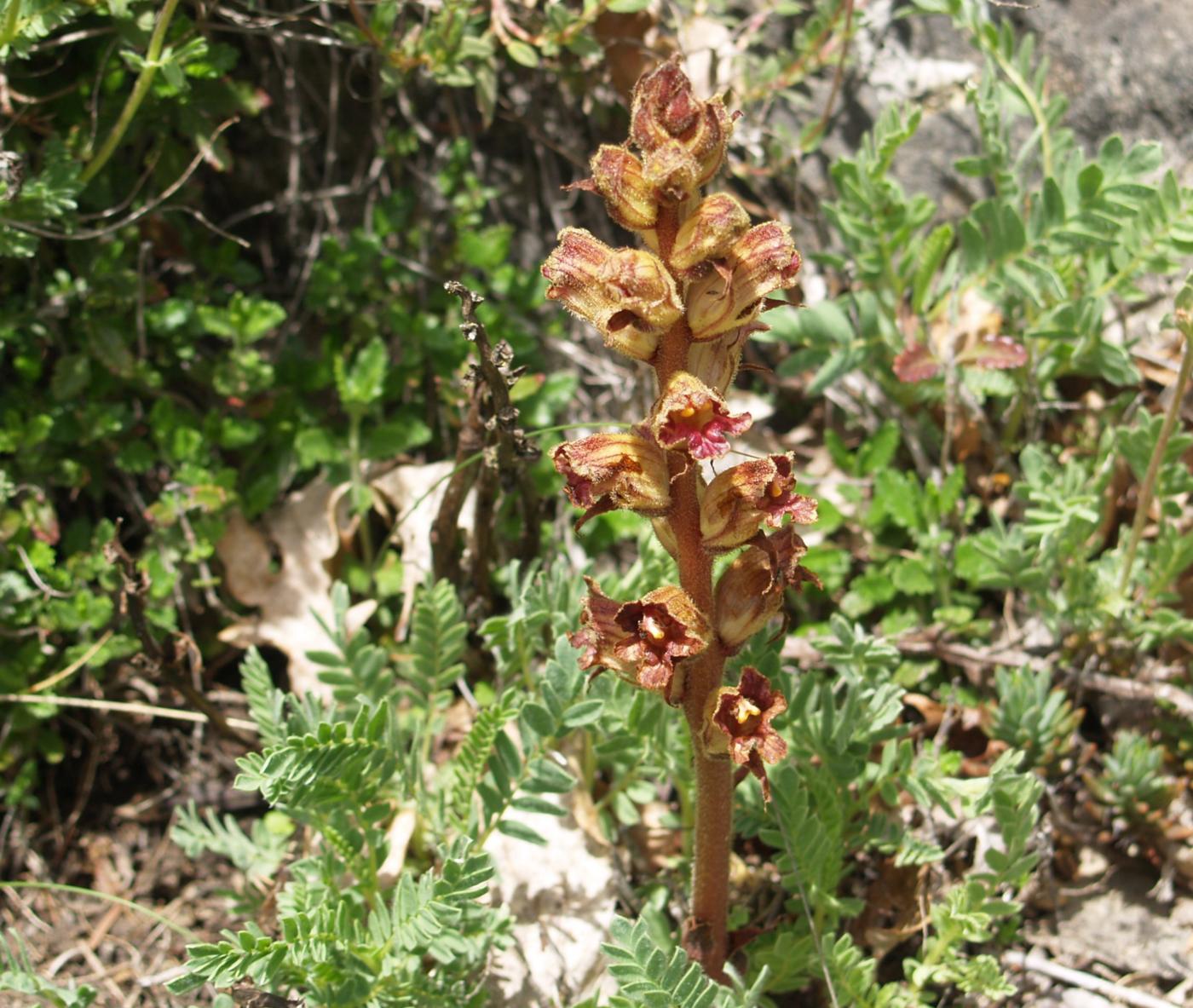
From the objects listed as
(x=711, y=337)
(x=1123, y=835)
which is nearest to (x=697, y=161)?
(x=711, y=337)

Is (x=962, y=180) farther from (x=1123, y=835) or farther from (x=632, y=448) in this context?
(x=632, y=448)

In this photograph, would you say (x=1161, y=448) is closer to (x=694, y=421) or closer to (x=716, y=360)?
(x=716, y=360)

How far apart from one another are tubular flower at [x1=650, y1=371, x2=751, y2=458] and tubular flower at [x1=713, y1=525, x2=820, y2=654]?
27 cm

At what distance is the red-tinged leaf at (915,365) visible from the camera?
357 cm

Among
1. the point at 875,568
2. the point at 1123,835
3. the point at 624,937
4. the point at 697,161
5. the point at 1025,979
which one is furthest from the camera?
the point at 875,568

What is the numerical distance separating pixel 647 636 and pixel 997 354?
196cm

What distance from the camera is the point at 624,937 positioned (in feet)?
7.29

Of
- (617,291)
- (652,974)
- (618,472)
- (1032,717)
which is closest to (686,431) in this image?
(618,472)

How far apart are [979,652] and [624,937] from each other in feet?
5.33

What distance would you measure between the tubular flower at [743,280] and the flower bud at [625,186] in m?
0.15

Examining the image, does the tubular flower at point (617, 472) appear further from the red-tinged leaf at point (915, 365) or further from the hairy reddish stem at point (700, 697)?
the red-tinged leaf at point (915, 365)

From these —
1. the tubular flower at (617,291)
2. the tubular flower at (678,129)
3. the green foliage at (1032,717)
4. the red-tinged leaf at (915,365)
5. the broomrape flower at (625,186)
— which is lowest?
Result: the green foliage at (1032,717)

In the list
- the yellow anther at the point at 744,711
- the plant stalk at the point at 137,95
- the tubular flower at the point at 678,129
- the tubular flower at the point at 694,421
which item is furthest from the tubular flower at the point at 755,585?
the plant stalk at the point at 137,95

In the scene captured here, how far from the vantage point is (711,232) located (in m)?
1.96
